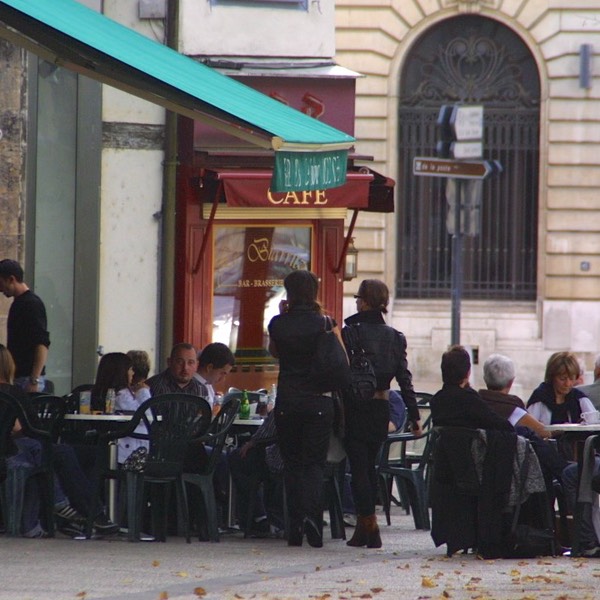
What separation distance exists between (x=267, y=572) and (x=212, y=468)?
5.02 feet

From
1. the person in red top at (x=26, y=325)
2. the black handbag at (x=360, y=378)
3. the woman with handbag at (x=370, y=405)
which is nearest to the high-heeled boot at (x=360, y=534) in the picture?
the woman with handbag at (x=370, y=405)

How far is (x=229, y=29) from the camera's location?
14914 millimetres

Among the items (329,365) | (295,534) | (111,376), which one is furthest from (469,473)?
(111,376)

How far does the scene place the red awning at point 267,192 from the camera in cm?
1367

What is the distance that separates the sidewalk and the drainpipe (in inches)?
180

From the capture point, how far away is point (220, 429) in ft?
32.7

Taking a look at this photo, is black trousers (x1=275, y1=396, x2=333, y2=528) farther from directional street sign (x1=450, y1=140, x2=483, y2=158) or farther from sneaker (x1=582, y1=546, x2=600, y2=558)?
directional street sign (x1=450, y1=140, x2=483, y2=158)

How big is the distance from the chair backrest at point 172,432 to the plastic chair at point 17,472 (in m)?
0.42

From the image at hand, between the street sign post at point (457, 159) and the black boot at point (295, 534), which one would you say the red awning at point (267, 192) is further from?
the black boot at point (295, 534)

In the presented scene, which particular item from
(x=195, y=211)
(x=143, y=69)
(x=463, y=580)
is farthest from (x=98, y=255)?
(x=463, y=580)

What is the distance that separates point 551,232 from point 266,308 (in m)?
9.64

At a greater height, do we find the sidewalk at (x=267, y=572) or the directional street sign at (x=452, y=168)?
the directional street sign at (x=452, y=168)

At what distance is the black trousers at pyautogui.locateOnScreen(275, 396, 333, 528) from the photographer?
9477 mm

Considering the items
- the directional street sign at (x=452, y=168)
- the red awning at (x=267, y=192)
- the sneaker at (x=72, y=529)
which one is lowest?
the sneaker at (x=72, y=529)
